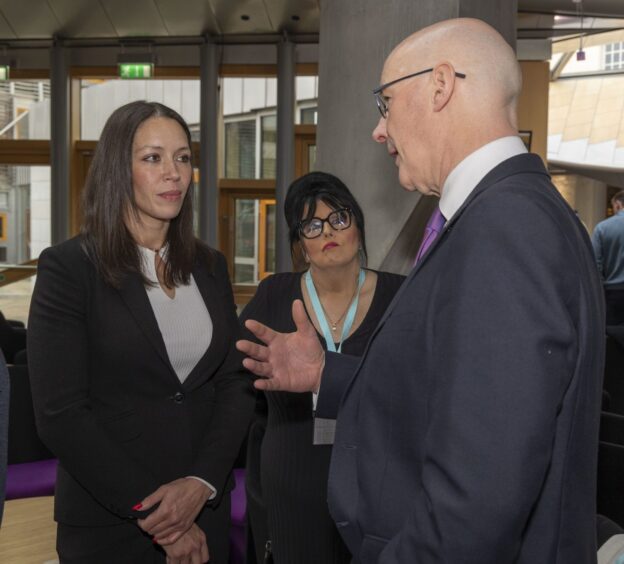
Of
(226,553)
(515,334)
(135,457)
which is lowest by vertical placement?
(226,553)

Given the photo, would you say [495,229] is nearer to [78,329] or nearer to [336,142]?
[78,329]

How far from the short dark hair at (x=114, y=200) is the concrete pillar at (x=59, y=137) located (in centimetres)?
954

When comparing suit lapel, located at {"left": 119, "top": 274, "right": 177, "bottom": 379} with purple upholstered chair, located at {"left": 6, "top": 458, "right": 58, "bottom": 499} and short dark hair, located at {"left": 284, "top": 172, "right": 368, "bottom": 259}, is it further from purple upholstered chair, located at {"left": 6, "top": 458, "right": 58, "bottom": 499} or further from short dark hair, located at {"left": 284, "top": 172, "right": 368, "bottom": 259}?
purple upholstered chair, located at {"left": 6, "top": 458, "right": 58, "bottom": 499}

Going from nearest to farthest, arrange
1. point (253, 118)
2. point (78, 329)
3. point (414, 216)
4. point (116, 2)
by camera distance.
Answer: point (78, 329), point (414, 216), point (116, 2), point (253, 118)

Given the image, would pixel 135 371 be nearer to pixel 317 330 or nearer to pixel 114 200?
pixel 114 200

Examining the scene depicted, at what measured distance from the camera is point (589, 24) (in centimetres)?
996

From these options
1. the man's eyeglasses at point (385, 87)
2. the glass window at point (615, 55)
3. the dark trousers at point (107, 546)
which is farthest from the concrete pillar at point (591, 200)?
the man's eyeglasses at point (385, 87)

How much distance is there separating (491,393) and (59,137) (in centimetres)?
1113

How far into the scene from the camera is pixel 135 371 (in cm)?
198

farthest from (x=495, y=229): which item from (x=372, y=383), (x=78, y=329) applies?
(x=78, y=329)

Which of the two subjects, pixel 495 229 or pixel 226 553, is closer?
pixel 495 229

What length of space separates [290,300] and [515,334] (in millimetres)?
1613

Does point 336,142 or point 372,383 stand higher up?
point 336,142

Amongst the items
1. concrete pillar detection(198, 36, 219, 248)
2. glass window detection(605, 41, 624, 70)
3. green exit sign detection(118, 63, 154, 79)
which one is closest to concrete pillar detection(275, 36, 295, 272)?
concrete pillar detection(198, 36, 219, 248)
